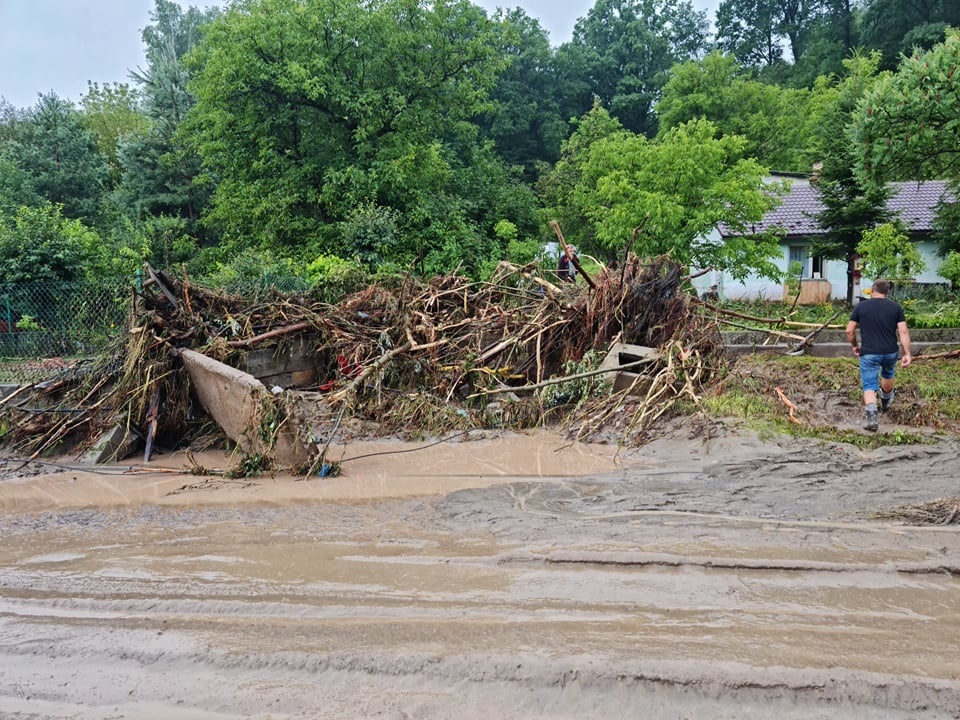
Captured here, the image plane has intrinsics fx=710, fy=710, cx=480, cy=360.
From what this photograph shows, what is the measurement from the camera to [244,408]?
27.2 feet

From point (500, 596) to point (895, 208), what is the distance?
29.2 meters

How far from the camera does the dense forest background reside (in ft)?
49.2

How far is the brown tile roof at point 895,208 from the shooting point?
2688cm

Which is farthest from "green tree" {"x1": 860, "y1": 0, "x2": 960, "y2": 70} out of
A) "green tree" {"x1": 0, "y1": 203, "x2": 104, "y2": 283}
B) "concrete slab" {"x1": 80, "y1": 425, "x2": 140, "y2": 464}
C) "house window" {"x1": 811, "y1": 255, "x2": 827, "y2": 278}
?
"concrete slab" {"x1": 80, "y1": 425, "x2": 140, "y2": 464}

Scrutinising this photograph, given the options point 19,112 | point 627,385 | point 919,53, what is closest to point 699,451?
point 627,385

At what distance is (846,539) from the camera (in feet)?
16.6

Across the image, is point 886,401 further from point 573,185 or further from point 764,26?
point 764,26

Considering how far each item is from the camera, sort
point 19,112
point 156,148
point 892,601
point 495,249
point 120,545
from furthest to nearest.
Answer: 1. point 19,112
2. point 156,148
3. point 495,249
4. point 120,545
5. point 892,601

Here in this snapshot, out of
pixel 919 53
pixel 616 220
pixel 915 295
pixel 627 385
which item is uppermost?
pixel 919 53

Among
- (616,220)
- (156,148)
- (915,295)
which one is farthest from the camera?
(156,148)

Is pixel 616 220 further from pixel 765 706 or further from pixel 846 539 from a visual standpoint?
pixel 765 706

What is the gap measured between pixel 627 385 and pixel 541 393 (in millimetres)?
1223

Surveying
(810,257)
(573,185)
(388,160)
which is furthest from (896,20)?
(388,160)

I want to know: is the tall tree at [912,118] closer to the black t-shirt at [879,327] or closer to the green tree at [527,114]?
the black t-shirt at [879,327]
